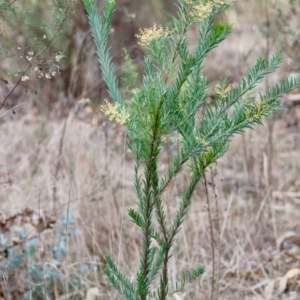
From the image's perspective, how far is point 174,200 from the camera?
11.2 feet

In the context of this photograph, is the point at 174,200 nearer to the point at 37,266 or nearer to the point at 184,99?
the point at 37,266

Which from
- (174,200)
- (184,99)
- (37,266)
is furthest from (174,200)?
(184,99)

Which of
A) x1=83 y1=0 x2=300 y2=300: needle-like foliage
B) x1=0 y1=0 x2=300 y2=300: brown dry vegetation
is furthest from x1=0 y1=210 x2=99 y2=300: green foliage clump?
x1=83 y1=0 x2=300 y2=300: needle-like foliage

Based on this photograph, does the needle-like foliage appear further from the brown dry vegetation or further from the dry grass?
the dry grass

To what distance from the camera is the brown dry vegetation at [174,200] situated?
9.29ft

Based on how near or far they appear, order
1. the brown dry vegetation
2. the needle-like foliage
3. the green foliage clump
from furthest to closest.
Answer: the brown dry vegetation, the green foliage clump, the needle-like foliage

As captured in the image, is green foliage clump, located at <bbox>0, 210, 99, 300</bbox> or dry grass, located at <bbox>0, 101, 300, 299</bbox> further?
dry grass, located at <bbox>0, 101, 300, 299</bbox>

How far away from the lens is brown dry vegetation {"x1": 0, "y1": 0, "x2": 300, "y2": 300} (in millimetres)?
2832

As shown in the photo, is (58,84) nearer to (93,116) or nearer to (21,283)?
(93,116)

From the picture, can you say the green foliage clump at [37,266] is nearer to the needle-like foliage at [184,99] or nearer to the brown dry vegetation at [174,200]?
the brown dry vegetation at [174,200]

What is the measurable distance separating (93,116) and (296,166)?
143 centimetres

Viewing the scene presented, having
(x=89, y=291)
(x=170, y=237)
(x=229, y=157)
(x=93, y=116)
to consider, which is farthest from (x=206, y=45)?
(x=229, y=157)

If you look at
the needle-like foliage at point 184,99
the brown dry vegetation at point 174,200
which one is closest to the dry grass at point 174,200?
the brown dry vegetation at point 174,200

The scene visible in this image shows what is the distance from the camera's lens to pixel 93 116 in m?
4.12
